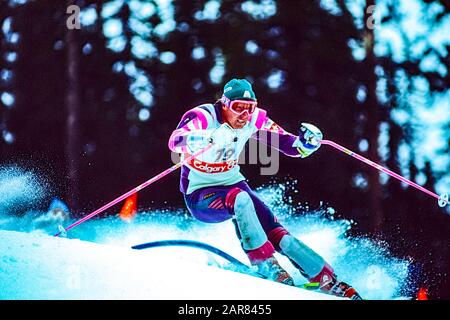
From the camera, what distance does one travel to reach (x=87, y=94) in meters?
2.75

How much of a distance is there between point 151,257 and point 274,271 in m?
0.52

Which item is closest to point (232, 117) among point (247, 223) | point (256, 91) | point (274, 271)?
point (256, 91)

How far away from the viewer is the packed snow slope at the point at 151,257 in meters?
2.50

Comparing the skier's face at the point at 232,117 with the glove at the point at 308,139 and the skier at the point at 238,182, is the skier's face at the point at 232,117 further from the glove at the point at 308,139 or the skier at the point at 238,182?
the glove at the point at 308,139

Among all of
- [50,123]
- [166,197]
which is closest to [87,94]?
[50,123]

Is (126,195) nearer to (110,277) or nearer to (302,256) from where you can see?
(110,277)

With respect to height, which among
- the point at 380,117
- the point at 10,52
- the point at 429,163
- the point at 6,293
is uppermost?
the point at 10,52

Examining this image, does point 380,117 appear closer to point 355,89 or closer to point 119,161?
point 355,89

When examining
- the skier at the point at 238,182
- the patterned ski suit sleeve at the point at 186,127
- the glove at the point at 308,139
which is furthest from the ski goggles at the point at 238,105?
the glove at the point at 308,139

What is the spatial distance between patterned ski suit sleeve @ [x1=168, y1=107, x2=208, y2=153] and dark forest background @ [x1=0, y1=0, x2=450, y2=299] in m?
0.04

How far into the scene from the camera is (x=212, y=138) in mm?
2625

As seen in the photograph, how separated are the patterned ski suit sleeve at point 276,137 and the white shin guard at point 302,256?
38cm

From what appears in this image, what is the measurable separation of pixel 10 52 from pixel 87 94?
1.41 feet

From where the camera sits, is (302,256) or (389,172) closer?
(302,256)
